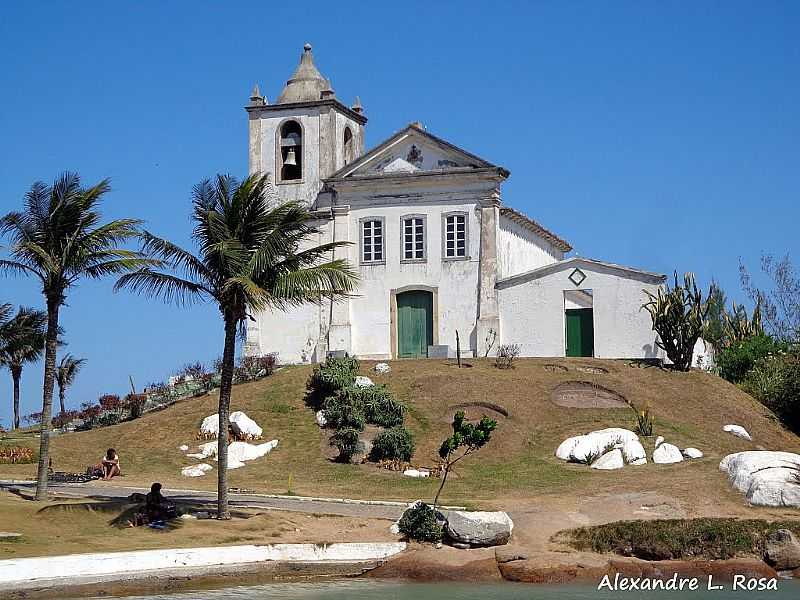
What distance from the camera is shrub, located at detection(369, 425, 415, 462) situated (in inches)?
1277

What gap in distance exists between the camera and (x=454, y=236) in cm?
4247

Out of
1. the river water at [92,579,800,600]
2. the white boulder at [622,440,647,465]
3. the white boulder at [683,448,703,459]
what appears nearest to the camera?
the river water at [92,579,800,600]

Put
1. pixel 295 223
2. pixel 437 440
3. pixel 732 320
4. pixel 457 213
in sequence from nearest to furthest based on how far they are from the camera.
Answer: pixel 295 223 < pixel 437 440 < pixel 457 213 < pixel 732 320

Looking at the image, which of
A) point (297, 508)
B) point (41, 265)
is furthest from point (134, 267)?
point (297, 508)

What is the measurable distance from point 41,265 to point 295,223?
18.2 ft

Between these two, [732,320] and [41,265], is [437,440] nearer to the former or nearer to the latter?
[41,265]

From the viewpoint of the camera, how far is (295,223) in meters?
24.5

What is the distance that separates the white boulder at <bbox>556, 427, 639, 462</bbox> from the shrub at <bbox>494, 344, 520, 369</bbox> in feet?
21.4

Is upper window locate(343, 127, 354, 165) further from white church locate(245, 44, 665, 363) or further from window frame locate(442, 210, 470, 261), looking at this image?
window frame locate(442, 210, 470, 261)

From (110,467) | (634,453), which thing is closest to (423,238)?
(634,453)

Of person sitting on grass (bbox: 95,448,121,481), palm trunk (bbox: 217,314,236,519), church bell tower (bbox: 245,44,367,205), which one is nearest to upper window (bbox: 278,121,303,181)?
church bell tower (bbox: 245,44,367,205)

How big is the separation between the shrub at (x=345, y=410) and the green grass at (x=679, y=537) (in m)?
11.3

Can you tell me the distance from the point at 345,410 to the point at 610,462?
8.22 meters

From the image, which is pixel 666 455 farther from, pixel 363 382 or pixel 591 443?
pixel 363 382
